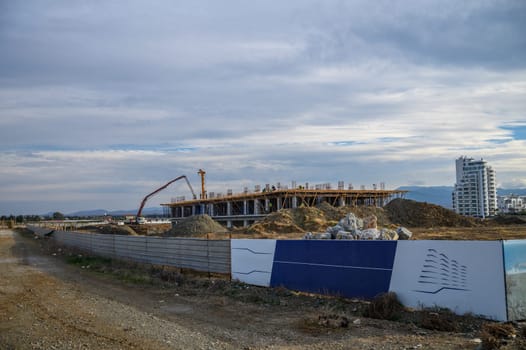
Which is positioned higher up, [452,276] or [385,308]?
[452,276]

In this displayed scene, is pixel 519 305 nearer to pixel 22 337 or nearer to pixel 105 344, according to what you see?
pixel 105 344

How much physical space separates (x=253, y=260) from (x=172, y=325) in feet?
17.8

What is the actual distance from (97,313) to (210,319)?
276 centimetres

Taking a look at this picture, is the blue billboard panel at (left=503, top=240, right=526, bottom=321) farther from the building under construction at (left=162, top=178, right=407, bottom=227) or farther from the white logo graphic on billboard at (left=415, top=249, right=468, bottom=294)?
the building under construction at (left=162, top=178, right=407, bottom=227)

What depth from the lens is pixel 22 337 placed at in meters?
8.91

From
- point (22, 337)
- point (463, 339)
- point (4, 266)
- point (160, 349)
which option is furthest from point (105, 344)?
point (4, 266)

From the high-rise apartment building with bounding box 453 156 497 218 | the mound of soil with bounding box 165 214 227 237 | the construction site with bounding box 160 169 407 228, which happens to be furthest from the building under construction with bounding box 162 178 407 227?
the high-rise apartment building with bounding box 453 156 497 218

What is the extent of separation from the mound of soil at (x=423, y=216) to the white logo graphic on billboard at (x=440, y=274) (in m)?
39.7

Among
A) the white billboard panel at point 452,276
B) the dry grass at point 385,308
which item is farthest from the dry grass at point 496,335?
the dry grass at point 385,308

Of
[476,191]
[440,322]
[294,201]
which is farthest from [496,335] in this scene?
[476,191]

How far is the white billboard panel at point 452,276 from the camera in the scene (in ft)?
29.9

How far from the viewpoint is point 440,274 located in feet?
32.9

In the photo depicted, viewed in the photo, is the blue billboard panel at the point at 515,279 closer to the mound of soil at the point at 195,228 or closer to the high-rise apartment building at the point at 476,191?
the mound of soil at the point at 195,228

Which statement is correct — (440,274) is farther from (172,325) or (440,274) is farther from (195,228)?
(195,228)
